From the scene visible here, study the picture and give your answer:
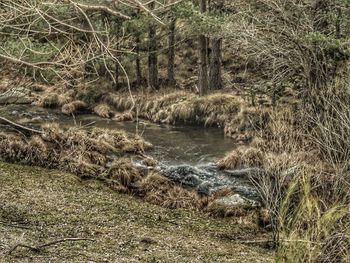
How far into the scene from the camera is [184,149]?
17.3 m

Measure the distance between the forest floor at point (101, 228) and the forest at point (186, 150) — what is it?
45 millimetres

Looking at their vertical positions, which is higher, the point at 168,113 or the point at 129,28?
the point at 129,28

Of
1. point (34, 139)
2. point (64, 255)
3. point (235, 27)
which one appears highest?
point (235, 27)

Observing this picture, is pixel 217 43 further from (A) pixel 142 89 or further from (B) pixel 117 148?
(B) pixel 117 148

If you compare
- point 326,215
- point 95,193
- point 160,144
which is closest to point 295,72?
point 160,144

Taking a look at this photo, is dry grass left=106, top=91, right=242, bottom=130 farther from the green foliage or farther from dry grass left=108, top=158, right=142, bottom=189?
dry grass left=108, top=158, right=142, bottom=189

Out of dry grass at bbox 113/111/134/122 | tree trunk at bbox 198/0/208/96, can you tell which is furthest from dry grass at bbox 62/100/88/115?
tree trunk at bbox 198/0/208/96

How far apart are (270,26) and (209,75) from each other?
308 inches

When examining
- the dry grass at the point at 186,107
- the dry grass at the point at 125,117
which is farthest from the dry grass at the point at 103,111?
the dry grass at the point at 125,117

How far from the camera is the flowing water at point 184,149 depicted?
47.4 feet

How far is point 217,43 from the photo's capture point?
22.5m

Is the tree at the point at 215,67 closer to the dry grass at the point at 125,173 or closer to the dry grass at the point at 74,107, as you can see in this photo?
the dry grass at the point at 74,107

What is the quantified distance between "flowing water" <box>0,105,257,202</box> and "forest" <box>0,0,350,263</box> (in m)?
0.06

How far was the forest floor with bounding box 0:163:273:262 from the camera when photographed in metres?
9.76
